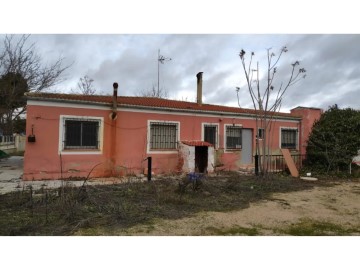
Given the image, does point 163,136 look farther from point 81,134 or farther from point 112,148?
point 81,134

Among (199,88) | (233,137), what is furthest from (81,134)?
(233,137)


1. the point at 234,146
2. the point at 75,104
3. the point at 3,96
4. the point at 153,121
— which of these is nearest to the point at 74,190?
the point at 75,104

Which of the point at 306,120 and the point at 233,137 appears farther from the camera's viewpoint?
the point at 306,120

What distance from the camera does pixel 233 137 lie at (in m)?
13.8

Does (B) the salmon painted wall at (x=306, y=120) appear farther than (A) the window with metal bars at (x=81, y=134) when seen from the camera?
Yes

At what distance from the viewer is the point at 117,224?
498 cm

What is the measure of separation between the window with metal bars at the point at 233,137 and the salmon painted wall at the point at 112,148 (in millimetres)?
298

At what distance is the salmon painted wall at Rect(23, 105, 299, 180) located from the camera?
31.3ft

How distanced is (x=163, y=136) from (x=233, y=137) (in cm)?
413

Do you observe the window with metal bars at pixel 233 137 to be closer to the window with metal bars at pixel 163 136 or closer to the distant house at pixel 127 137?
the distant house at pixel 127 137

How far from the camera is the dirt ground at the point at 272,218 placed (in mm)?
4844

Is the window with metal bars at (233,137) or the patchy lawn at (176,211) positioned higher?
the window with metal bars at (233,137)

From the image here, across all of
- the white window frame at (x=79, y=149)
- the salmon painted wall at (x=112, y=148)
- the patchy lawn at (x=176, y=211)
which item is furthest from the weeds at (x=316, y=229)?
the white window frame at (x=79, y=149)

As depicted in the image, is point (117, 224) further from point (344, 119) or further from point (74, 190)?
point (344, 119)
